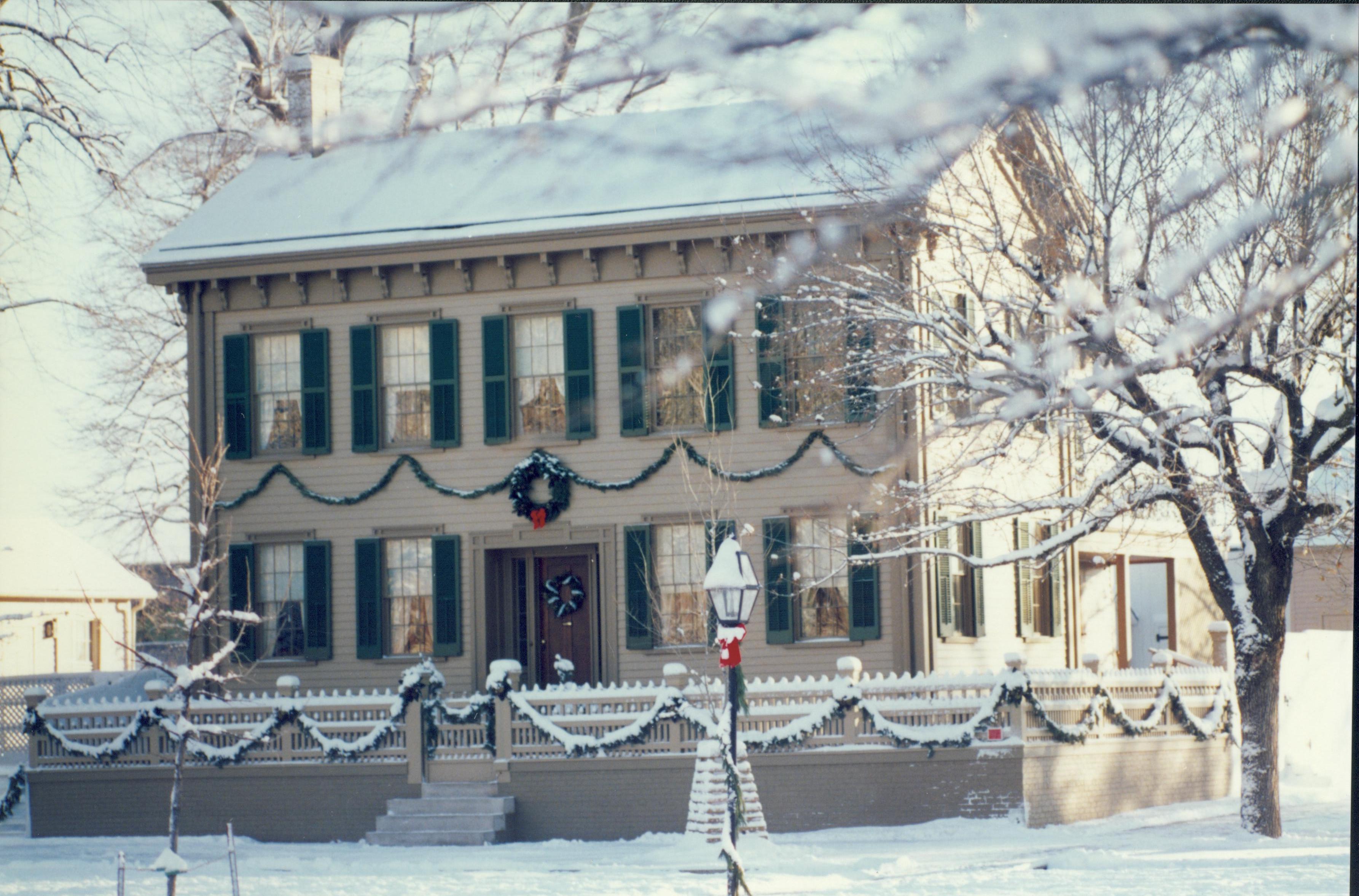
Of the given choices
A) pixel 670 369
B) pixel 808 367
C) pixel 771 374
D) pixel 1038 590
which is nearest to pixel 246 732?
pixel 670 369

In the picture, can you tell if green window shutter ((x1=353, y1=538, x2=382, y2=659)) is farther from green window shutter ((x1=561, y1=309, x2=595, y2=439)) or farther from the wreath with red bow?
green window shutter ((x1=561, y1=309, x2=595, y2=439))

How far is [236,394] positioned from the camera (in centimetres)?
2150

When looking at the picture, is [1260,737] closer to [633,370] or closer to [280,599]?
[633,370]

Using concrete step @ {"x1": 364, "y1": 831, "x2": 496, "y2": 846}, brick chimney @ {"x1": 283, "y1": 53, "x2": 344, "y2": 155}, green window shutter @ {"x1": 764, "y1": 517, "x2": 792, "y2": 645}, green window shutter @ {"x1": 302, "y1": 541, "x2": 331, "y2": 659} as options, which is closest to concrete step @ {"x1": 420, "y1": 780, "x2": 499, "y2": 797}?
concrete step @ {"x1": 364, "y1": 831, "x2": 496, "y2": 846}

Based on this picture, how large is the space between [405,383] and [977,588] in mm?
7548

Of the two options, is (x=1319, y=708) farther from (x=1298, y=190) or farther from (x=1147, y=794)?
(x=1298, y=190)

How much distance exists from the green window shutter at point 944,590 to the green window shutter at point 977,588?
65 centimetres

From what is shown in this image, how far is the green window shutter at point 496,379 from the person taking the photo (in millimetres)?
20453

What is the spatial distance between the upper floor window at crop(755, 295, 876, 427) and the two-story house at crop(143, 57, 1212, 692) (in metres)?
0.05

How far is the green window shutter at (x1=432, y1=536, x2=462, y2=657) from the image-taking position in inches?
805

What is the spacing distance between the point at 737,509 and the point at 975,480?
9.49ft

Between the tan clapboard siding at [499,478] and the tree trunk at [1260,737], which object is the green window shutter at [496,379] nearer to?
the tan clapboard siding at [499,478]

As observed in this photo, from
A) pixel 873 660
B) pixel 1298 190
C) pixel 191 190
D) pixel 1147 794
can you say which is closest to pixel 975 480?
pixel 873 660

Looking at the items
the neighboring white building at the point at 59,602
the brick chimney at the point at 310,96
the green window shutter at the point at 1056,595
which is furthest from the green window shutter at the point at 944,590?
the neighboring white building at the point at 59,602
